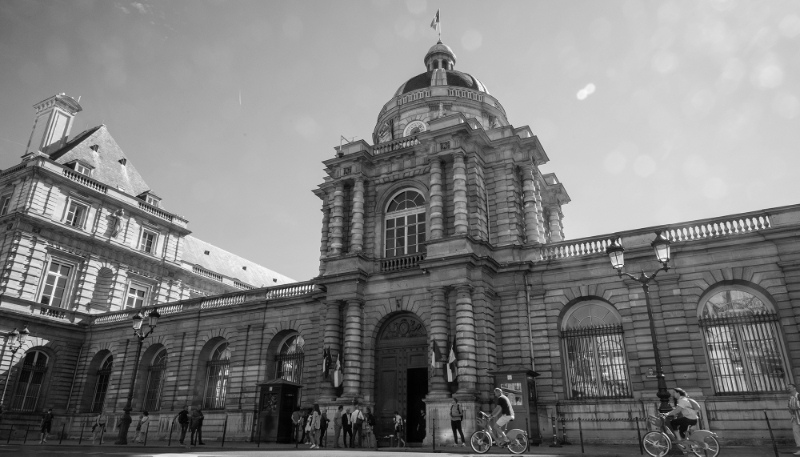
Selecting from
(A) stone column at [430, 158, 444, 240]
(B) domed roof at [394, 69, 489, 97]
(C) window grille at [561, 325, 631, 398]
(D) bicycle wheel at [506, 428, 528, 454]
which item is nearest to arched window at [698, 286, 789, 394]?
(C) window grille at [561, 325, 631, 398]

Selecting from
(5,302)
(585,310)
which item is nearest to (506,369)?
(585,310)

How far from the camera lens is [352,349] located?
23.1 metres

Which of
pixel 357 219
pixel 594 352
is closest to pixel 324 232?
pixel 357 219

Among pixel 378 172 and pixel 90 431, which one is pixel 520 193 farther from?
pixel 90 431

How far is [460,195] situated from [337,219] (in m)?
6.53

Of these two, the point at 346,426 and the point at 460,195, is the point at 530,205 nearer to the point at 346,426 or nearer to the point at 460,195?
the point at 460,195

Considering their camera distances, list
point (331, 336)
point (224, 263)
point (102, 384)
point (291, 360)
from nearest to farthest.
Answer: point (331, 336) < point (291, 360) < point (102, 384) < point (224, 263)

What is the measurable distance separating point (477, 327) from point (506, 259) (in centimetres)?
367

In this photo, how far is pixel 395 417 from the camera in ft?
67.9

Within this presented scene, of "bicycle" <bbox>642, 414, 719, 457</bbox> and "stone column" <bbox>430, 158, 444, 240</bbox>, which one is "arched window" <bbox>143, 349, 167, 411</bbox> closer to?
"stone column" <bbox>430, 158, 444, 240</bbox>

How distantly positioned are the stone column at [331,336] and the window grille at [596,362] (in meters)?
9.73

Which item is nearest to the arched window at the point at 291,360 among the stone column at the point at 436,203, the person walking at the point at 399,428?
the person walking at the point at 399,428

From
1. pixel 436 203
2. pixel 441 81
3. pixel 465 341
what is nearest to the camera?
pixel 465 341

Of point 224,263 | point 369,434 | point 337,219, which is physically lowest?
point 369,434
